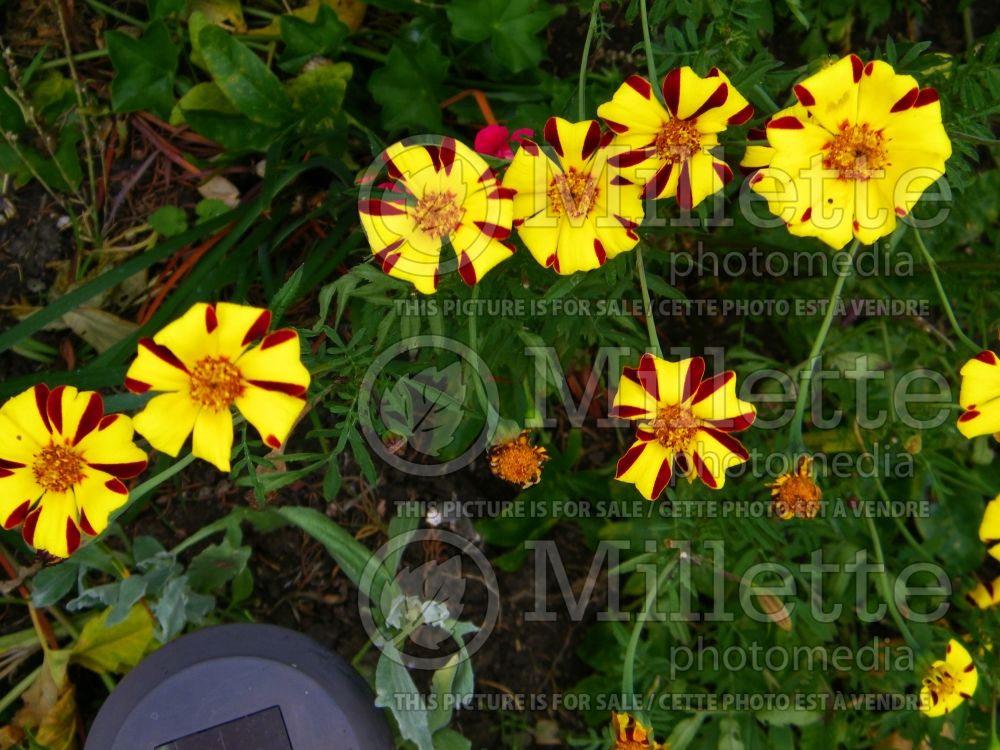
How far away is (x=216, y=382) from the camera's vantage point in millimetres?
1169

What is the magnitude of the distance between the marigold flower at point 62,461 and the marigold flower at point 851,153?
100 centimetres

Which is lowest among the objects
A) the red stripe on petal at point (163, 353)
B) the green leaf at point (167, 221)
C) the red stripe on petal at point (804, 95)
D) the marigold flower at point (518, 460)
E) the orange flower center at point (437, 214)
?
the red stripe on petal at point (163, 353)

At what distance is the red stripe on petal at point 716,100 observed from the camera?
1212mm

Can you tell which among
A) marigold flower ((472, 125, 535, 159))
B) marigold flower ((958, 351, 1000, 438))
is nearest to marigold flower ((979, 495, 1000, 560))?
marigold flower ((958, 351, 1000, 438))

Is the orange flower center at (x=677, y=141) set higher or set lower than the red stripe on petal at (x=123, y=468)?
higher

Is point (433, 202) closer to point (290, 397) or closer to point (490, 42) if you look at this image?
point (290, 397)

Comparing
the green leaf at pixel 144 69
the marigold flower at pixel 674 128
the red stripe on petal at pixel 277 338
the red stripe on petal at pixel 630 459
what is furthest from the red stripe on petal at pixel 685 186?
the green leaf at pixel 144 69

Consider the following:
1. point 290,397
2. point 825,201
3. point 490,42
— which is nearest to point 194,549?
point 290,397

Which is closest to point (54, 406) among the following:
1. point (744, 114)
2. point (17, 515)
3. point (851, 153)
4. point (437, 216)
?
point (17, 515)

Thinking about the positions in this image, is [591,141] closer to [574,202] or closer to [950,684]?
[574,202]

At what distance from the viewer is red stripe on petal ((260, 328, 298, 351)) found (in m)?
1.13

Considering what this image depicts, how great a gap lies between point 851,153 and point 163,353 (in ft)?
3.30

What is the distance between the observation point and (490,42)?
77.6 inches

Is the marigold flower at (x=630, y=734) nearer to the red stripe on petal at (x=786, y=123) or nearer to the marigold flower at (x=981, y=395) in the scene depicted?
the marigold flower at (x=981, y=395)
